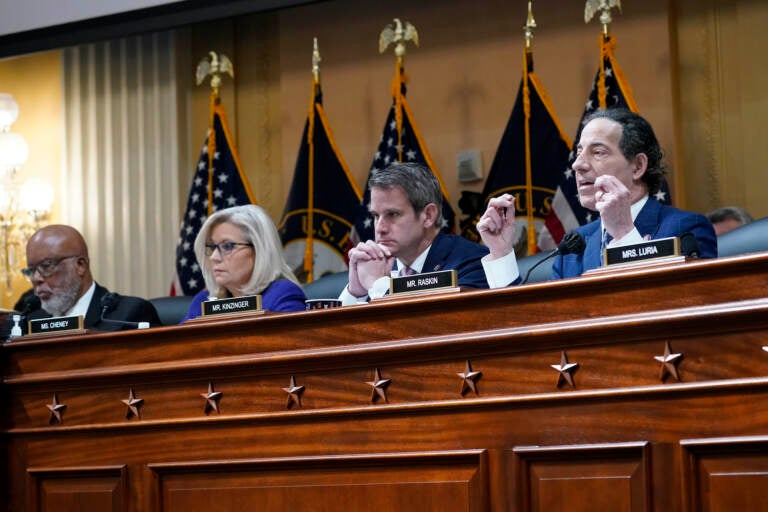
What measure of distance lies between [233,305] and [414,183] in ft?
2.85

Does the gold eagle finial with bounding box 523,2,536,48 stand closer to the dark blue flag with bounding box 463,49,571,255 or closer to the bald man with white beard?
the dark blue flag with bounding box 463,49,571,255

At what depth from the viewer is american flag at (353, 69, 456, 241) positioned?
21.2 ft

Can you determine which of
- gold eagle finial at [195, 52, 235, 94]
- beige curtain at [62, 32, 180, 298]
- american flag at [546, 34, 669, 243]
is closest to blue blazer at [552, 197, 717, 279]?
american flag at [546, 34, 669, 243]

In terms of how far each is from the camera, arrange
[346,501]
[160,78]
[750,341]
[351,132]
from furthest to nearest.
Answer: [160,78]
[351,132]
[346,501]
[750,341]

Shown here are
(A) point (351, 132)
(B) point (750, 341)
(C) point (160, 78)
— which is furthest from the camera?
(C) point (160, 78)

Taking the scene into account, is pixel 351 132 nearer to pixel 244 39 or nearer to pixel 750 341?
pixel 244 39

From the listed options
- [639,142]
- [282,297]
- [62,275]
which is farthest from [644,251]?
[62,275]

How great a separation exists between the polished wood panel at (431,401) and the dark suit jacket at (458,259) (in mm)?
844

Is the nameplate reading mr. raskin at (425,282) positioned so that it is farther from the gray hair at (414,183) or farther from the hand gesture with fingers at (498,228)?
the gray hair at (414,183)

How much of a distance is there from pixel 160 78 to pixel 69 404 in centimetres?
453

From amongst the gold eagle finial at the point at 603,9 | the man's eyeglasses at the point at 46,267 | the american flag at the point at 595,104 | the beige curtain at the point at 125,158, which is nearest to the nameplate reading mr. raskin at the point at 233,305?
the man's eyeglasses at the point at 46,267

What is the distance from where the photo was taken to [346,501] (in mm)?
2768

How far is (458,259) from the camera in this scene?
3662 millimetres

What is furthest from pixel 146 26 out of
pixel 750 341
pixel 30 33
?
pixel 750 341
